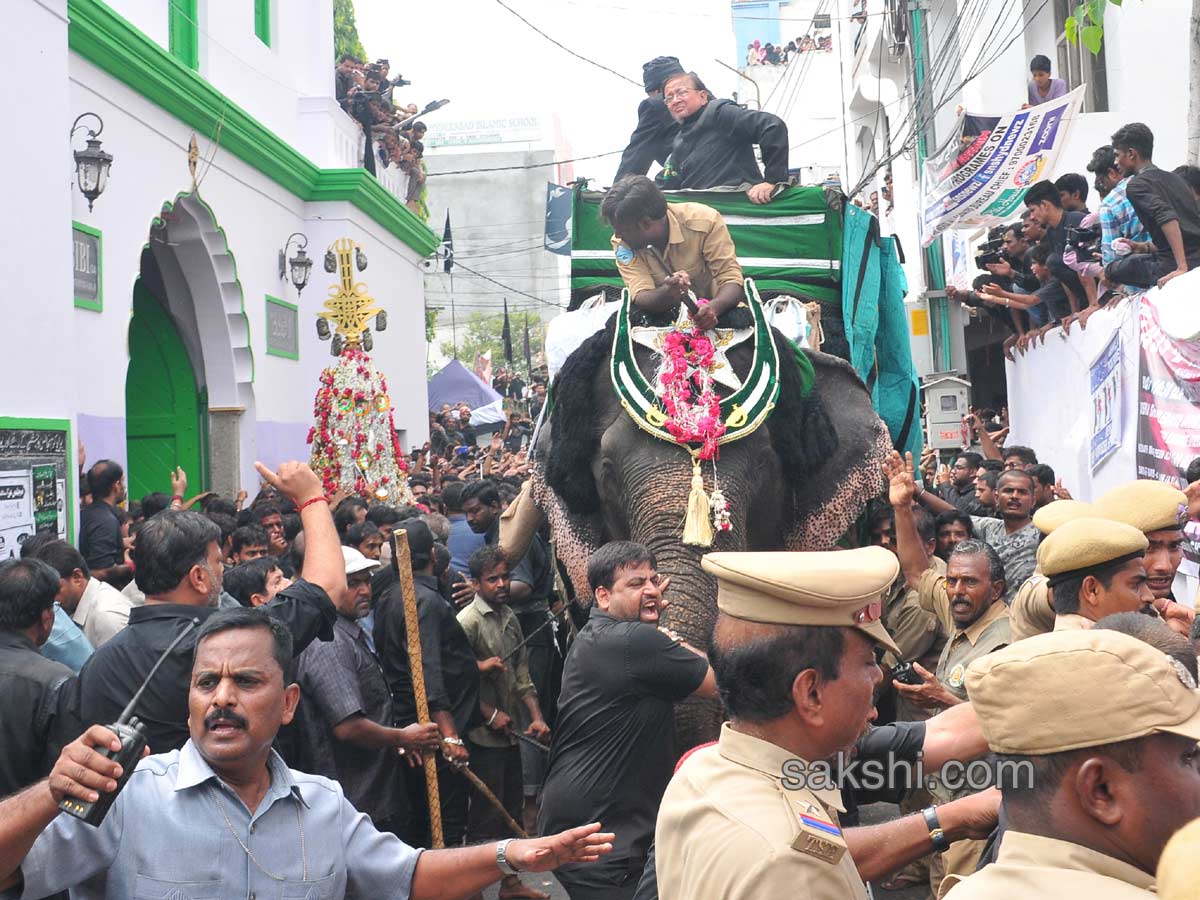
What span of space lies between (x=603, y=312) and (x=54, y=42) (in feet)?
14.0

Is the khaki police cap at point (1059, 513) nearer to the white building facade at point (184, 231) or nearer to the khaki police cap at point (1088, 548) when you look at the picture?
the khaki police cap at point (1088, 548)

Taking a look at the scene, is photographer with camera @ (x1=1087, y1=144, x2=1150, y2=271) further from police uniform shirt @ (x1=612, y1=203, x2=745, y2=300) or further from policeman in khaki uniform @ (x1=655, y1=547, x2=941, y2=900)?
policeman in khaki uniform @ (x1=655, y1=547, x2=941, y2=900)

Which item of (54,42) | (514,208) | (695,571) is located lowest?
(695,571)

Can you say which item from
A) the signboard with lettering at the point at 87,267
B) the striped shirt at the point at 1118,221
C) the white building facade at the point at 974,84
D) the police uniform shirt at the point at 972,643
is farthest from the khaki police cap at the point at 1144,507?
the white building facade at the point at 974,84

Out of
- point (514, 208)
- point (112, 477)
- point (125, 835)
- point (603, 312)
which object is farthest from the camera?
point (514, 208)

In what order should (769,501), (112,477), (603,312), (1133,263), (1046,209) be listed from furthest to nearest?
(1046,209) < (112,477) < (1133,263) < (603,312) < (769,501)

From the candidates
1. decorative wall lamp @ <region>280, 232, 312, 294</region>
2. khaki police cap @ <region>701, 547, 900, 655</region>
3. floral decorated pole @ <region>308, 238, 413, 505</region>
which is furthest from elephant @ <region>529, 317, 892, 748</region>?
decorative wall lamp @ <region>280, 232, 312, 294</region>

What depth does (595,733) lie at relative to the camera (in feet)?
14.2

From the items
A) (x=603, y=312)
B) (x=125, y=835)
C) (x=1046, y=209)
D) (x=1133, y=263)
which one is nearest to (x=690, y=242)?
(x=603, y=312)

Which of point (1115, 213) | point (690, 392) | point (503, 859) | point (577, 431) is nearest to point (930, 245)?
point (1115, 213)

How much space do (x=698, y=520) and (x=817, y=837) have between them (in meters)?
3.13

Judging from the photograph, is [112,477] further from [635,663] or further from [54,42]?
[635,663]

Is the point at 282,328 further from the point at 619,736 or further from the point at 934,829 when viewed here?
the point at 934,829

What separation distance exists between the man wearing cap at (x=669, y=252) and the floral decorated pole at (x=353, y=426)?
739 centimetres
